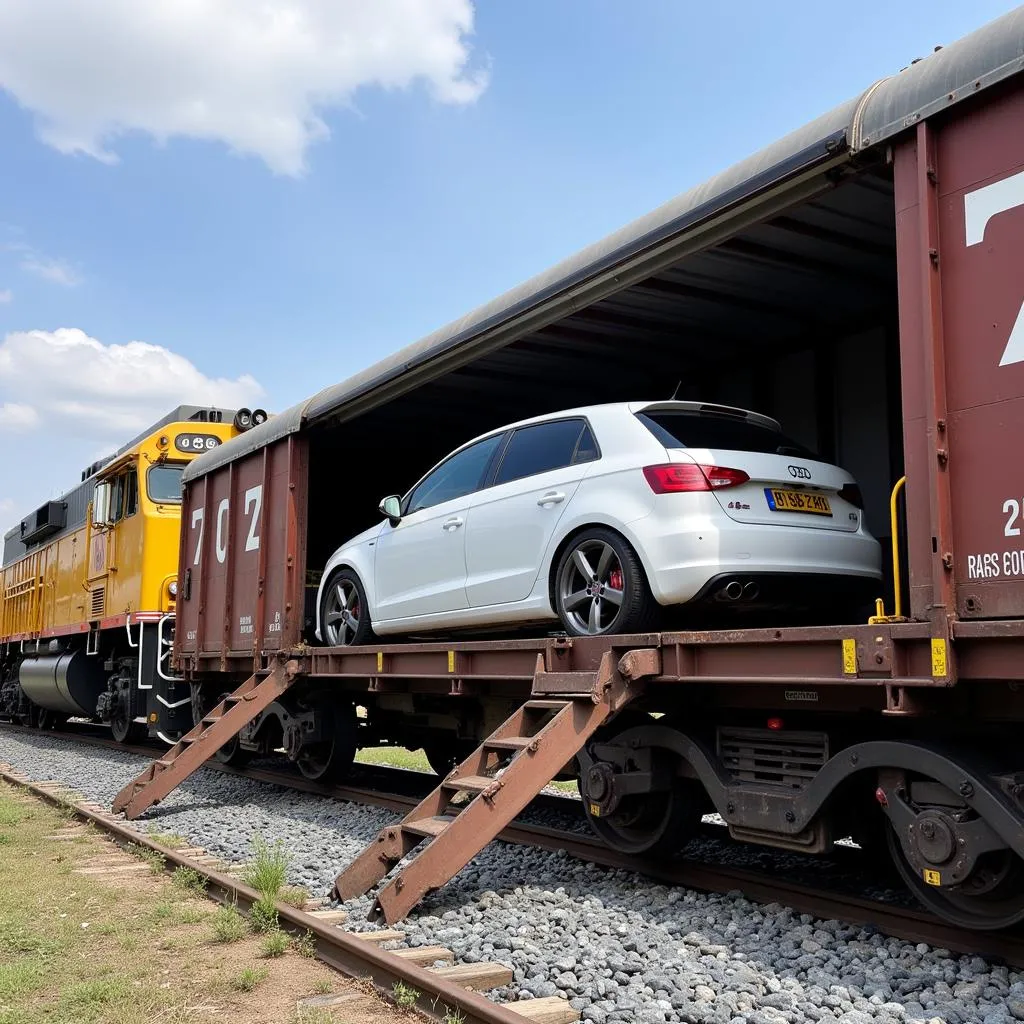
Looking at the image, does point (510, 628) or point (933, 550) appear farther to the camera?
point (510, 628)

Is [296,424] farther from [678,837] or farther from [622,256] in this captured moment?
[678,837]

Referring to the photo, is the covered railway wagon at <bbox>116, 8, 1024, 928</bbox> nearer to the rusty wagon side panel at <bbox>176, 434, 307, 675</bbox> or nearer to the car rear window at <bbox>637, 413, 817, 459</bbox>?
the rusty wagon side panel at <bbox>176, 434, 307, 675</bbox>

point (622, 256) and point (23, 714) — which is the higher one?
point (622, 256)

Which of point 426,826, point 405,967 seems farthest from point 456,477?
point 405,967

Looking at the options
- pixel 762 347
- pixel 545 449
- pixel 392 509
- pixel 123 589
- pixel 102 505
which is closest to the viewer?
pixel 545 449

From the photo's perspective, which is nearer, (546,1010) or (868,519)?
(546,1010)

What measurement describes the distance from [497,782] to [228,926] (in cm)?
142

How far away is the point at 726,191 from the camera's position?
501 centimetres

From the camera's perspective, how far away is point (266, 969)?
4.48 m

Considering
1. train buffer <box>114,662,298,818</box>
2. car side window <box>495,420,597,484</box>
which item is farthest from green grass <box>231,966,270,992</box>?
train buffer <box>114,662,298,818</box>

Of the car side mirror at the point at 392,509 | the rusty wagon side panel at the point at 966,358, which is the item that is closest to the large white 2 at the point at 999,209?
the rusty wagon side panel at the point at 966,358

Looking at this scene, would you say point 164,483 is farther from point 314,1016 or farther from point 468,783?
point 314,1016

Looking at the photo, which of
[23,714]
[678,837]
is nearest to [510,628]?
[678,837]

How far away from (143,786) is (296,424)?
128 inches
